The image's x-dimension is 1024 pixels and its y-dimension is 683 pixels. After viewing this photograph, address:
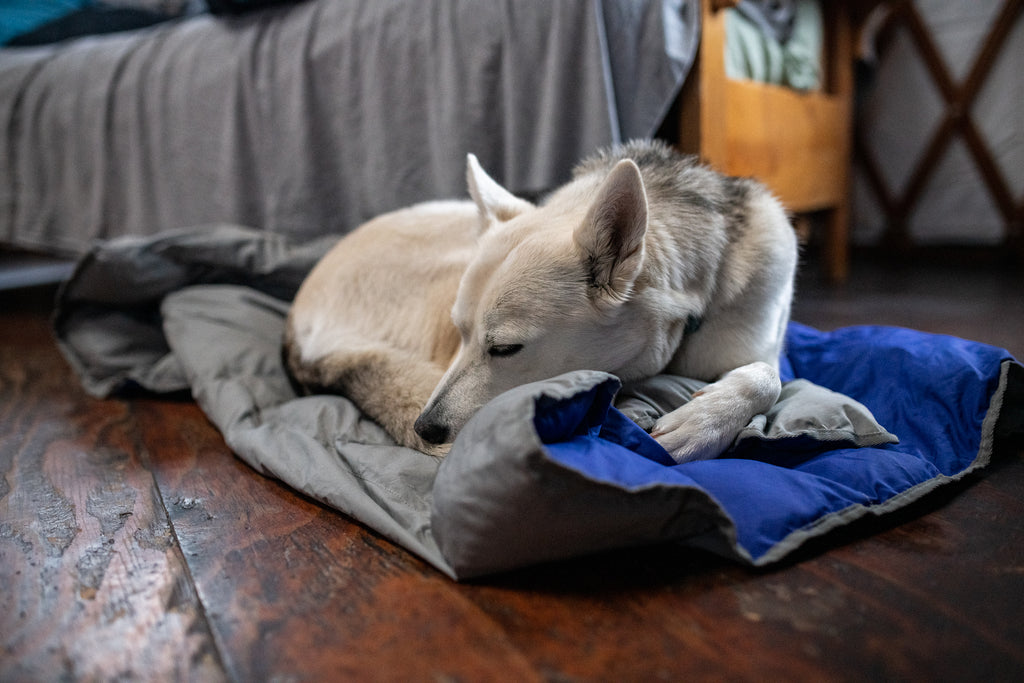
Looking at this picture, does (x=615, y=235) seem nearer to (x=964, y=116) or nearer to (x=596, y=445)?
(x=596, y=445)

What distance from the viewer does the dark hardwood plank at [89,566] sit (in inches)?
28.0

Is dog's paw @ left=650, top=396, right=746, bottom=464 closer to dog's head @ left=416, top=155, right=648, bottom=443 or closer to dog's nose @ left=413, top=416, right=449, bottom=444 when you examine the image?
dog's head @ left=416, top=155, right=648, bottom=443

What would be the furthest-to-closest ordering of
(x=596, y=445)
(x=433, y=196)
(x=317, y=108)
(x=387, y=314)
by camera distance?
(x=317, y=108) → (x=433, y=196) → (x=387, y=314) → (x=596, y=445)

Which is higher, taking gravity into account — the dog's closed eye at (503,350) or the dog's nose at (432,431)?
the dog's closed eye at (503,350)

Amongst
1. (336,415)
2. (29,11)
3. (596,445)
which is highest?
(29,11)

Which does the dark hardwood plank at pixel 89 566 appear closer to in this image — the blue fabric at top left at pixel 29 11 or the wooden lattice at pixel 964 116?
the blue fabric at top left at pixel 29 11

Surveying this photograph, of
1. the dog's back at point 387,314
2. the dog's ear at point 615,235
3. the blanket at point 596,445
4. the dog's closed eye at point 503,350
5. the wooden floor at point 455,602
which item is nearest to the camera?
the wooden floor at point 455,602

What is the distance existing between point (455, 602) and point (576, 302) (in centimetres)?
49

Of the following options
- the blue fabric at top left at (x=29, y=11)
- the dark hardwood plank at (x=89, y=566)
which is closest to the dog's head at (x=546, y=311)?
the dark hardwood plank at (x=89, y=566)

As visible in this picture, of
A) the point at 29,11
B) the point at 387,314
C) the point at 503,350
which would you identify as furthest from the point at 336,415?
the point at 29,11

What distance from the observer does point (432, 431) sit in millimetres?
1084

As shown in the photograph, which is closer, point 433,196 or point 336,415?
point 336,415

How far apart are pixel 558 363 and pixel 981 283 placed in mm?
2560

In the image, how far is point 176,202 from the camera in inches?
103
